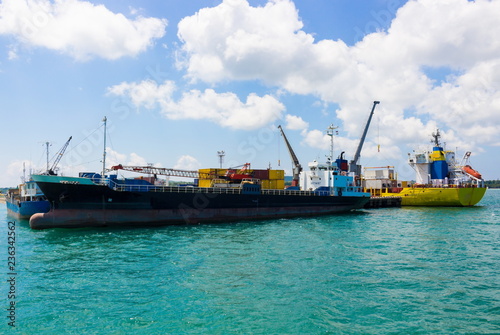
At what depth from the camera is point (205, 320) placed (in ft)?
36.6

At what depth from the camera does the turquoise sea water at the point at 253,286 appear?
1099 cm

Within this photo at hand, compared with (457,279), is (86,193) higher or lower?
higher

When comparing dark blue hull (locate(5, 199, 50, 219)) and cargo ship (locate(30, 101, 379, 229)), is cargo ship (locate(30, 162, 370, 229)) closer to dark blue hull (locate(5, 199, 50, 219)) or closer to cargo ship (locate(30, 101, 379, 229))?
cargo ship (locate(30, 101, 379, 229))

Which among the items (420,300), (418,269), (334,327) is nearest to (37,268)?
(334,327)

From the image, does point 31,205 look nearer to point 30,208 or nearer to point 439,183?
point 30,208

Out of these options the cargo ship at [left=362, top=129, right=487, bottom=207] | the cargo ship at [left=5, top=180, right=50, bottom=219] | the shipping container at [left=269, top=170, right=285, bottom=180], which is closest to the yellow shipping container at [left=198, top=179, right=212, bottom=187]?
the shipping container at [left=269, top=170, right=285, bottom=180]

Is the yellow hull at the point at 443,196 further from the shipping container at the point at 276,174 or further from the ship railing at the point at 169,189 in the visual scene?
the ship railing at the point at 169,189

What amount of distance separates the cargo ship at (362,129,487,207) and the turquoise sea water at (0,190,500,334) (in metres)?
38.6

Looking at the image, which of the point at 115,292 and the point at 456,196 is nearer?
the point at 115,292

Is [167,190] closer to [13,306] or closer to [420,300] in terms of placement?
[13,306]

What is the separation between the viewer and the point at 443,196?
6050 cm

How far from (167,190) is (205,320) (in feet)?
82.8

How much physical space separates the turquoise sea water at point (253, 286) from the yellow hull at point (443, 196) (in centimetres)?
3809

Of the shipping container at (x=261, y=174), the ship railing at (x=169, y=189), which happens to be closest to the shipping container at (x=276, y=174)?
the shipping container at (x=261, y=174)
